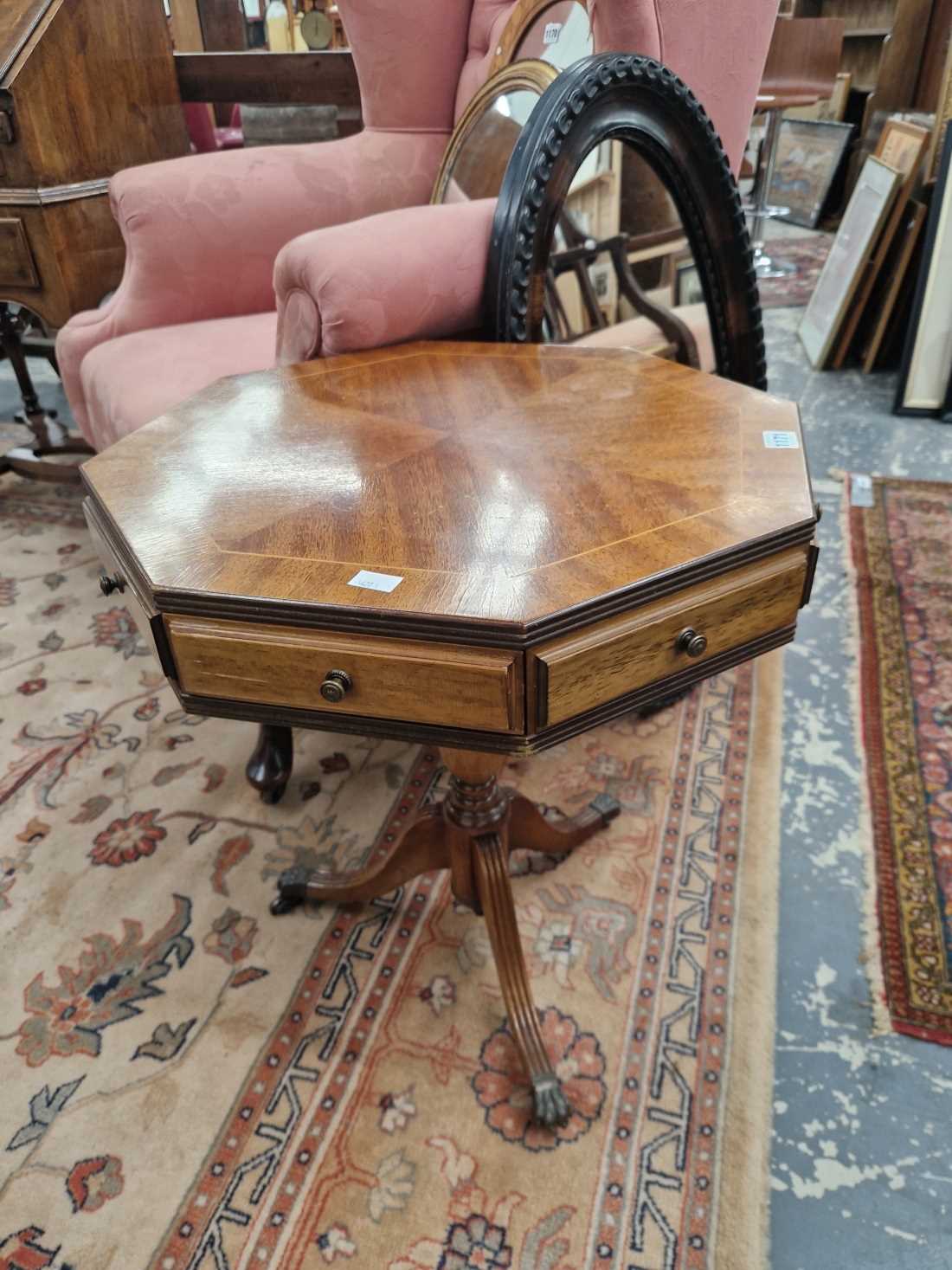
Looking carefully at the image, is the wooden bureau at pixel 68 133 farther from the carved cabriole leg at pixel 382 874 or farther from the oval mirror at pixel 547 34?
the carved cabriole leg at pixel 382 874

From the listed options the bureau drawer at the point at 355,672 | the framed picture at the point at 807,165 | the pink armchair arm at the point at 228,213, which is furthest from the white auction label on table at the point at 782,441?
the framed picture at the point at 807,165

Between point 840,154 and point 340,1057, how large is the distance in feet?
15.7

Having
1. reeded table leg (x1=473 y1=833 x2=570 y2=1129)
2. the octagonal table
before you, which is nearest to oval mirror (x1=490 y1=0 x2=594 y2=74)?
the octagonal table

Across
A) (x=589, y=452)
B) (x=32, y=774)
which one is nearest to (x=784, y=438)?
(x=589, y=452)

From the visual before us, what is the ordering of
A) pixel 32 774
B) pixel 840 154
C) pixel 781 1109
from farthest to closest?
pixel 840 154, pixel 32 774, pixel 781 1109

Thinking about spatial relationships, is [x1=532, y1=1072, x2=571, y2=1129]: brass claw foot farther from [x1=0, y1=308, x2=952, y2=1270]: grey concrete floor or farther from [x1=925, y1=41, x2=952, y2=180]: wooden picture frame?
[x1=925, y1=41, x2=952, y2=180]: wooden picture frame

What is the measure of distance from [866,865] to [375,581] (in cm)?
89

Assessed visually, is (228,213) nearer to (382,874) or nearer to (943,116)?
(382,874)

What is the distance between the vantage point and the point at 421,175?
67.2 inches

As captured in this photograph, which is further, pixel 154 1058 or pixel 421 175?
pixel 421 175

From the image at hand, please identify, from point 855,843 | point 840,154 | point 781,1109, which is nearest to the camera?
point 781,1109

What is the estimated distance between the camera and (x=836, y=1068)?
974mm

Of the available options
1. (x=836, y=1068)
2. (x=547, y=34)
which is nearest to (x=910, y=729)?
(x=836, y=1068)

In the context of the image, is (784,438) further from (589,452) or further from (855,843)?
(855,843)
